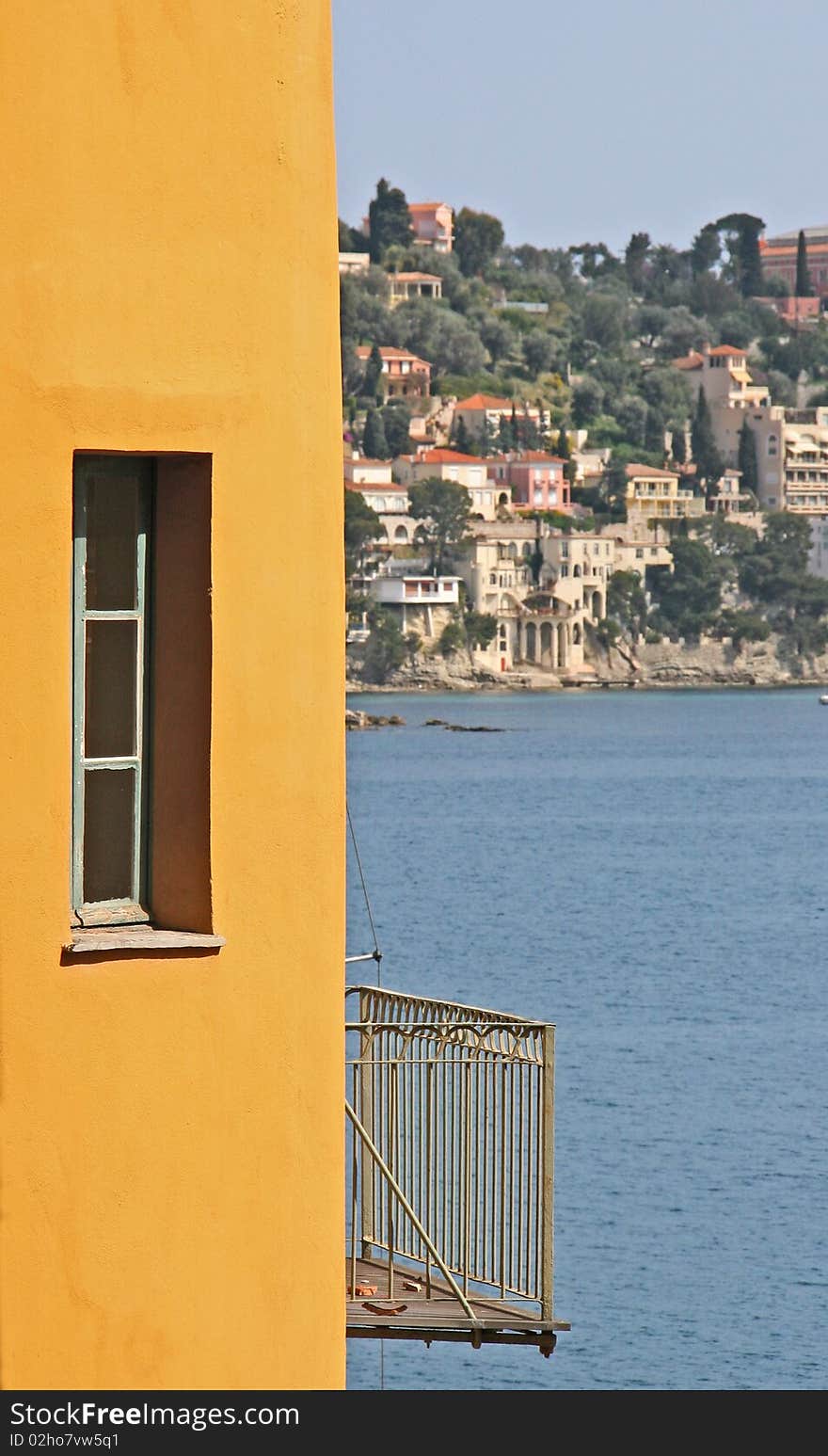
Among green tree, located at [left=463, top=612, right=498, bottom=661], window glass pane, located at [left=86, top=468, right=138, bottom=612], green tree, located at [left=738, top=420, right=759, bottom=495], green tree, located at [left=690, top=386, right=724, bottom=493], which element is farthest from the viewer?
green tree, located at [left=738, top=420, right=759, bottom=495]

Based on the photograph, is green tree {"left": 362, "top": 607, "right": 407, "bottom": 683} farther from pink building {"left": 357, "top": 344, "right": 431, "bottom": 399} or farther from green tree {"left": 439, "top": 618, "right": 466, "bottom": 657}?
pink building {"left": 357, "top": 344, "right": 431, "bottom": 399}

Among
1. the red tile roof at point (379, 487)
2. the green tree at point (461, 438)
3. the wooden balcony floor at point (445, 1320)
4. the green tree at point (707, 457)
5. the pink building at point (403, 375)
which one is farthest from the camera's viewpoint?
the pink building at point (403, 375)

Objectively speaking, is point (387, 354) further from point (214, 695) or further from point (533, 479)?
point (214, 695)

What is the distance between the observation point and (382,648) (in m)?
160

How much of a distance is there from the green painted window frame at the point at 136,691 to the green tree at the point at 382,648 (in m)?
153

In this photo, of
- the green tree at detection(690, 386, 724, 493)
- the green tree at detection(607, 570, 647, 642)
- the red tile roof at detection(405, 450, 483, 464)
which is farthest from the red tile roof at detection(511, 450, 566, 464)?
the green tree at detection(607, 570, 647, 642)

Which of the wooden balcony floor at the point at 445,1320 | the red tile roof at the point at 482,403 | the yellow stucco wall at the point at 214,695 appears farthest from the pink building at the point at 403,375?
the yellow stucco wall at the point at 214,695

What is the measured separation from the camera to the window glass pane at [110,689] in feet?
13.6

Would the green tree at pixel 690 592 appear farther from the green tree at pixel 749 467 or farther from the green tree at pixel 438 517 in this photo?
the green tree at pixel 749 467

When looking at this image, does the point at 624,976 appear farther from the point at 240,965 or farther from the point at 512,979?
the point at 240,965

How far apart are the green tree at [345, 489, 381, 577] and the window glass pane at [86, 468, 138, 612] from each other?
501ft

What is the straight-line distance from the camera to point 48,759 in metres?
3.97

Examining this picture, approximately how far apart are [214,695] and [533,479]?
177681 mm

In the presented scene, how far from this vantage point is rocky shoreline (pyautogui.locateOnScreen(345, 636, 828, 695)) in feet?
556
